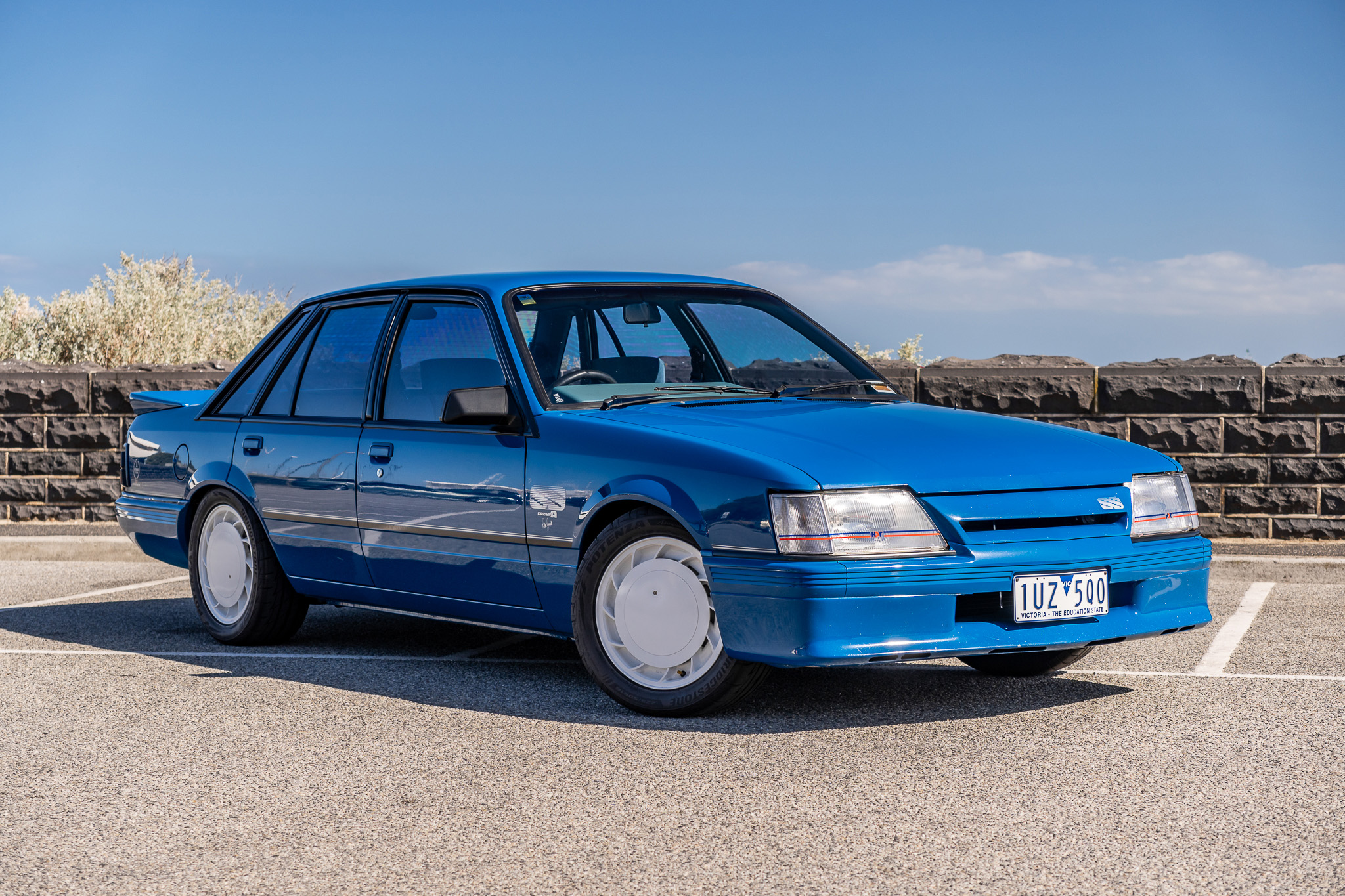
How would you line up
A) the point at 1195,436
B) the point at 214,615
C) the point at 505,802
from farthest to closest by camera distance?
the point at 1195,436 < the point at 214,615 < the point at 505,802

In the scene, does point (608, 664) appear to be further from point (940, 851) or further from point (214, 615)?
point (214, 615)

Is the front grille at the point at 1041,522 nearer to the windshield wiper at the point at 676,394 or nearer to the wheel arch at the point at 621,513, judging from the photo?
the wheel arch at the point at 621,513

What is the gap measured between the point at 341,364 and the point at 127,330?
1124cm

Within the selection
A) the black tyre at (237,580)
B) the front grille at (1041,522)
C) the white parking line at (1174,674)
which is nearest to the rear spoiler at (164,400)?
the black tyre at (237,580)

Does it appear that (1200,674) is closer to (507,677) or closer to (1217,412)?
(507,677)

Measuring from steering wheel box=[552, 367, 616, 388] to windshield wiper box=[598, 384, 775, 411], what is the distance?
0.19m

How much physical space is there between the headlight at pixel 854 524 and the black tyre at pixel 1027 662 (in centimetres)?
140

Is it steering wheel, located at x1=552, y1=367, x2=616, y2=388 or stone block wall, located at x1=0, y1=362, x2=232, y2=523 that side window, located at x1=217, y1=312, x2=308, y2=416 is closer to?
steering wheel, located at x1=552, y1=367, x2=616, y2=388

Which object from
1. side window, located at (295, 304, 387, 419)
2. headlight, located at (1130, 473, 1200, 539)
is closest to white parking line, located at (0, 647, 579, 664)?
side window, located at (295, 304, 387, 419)

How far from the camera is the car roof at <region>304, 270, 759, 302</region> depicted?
638cm

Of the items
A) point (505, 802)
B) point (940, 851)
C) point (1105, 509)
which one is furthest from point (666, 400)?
point (940, 851)

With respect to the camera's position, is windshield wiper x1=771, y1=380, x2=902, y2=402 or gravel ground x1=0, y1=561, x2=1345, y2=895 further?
windshield wiper x1=771, y1=380, x2=902, y2=402

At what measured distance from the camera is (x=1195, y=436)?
1095 cm

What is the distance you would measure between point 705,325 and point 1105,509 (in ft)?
6.62
